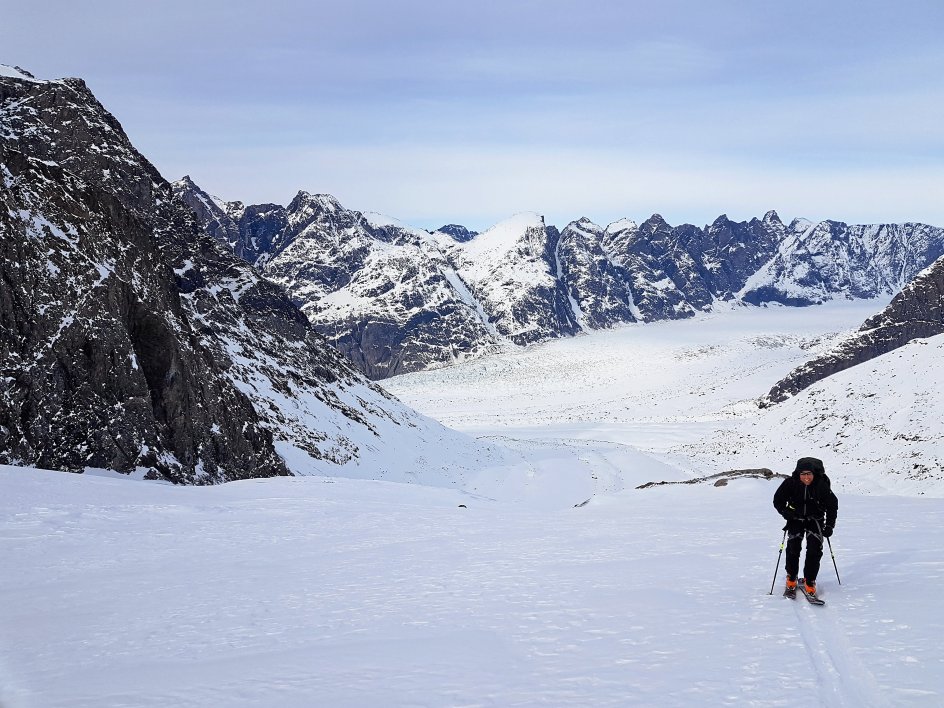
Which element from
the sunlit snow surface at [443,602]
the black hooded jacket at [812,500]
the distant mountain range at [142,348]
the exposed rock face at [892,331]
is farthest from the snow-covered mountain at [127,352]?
the exposed rock face at [892,331]

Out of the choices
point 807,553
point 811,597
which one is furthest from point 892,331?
point 811,597

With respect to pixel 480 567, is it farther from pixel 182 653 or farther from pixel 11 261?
pixel 11 261

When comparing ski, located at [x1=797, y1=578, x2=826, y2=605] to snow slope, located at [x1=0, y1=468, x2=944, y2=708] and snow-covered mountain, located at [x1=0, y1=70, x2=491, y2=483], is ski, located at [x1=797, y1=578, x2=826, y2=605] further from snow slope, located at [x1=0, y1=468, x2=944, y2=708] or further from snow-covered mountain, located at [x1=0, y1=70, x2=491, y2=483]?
snow-covered mountain, located at [x1=0, y1=70, x2=491, y2=483]

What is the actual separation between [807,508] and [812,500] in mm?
129

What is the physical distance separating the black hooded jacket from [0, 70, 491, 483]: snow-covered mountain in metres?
25.3

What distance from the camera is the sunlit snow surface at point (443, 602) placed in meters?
6.43

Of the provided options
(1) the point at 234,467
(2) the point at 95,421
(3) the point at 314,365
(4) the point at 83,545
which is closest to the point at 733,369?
(3) the point at 314,365

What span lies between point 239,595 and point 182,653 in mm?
2660

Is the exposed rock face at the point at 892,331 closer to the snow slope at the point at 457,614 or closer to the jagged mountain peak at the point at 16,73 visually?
the snow slope at the point at 457,614

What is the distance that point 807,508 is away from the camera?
31.1 ft

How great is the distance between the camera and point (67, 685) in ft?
22.4

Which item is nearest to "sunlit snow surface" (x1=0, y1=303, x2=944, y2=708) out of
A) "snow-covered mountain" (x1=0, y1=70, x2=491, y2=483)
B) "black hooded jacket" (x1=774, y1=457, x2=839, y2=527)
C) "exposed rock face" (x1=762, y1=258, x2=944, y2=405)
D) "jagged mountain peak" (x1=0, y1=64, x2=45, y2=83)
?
"black hooded jacket" (x1=774, y1=457, x2=839, y2=527)

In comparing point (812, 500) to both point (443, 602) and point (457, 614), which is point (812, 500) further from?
point (443, 602)

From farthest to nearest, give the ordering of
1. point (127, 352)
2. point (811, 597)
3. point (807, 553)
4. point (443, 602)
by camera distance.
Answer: point (127, 352), point (443, 602), point (807, 553), point (811, 597)
